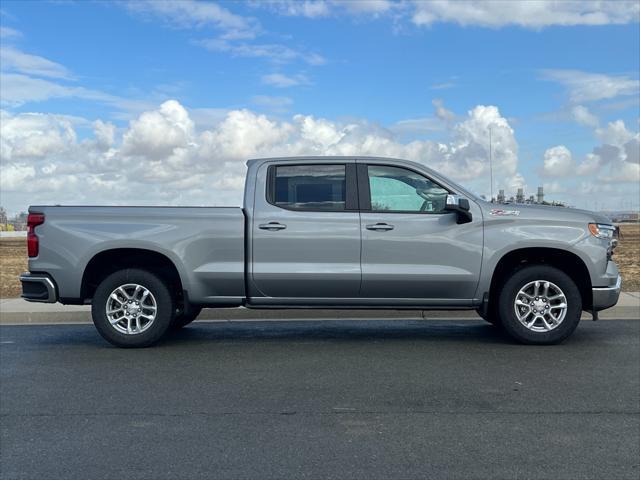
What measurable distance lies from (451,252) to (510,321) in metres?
0.98

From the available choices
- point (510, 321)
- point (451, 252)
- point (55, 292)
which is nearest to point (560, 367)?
point (510, 321)

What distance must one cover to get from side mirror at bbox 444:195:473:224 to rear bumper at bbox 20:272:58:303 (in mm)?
4318

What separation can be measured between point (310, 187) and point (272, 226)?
63 centimetres

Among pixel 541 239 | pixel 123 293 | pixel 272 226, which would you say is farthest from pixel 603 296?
pixel 123 293

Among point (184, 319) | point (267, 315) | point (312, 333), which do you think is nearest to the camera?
point (312, 333)

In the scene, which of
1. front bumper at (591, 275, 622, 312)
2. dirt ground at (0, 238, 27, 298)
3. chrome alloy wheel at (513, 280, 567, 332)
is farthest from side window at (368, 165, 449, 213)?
dirt ground at (0, 238, 27, 298)

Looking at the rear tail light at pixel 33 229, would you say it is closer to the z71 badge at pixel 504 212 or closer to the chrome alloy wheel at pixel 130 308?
the chrome alloy wheel at pixel 130 308

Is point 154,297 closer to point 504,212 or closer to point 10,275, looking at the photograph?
point 504,212

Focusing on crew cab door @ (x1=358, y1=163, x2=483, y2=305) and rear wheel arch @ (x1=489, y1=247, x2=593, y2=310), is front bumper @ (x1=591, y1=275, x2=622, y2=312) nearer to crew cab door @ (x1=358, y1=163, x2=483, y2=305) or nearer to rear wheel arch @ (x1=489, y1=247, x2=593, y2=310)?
rear wheel arch @ (x1=489, y1=247, x2=593, y2=310)

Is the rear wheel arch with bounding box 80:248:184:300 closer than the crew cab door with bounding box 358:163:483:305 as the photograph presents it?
No

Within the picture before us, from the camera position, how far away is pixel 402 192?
7.17 metres

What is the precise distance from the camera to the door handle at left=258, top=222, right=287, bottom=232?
7.01 m

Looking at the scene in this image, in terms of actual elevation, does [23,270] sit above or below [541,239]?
below

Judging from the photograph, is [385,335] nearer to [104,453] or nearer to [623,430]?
[623,430]
